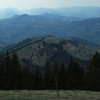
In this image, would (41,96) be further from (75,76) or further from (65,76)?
(75,76)

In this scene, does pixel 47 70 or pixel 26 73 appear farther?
pixel 26 73

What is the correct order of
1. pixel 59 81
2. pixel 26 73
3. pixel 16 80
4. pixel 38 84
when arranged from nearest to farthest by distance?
1. pixel 16 80
2. pixel 59 81
3. pixel 38 84
4. pixel 26 73

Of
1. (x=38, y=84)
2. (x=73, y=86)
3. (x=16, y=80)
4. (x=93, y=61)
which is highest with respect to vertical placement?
(x=93, y=61)

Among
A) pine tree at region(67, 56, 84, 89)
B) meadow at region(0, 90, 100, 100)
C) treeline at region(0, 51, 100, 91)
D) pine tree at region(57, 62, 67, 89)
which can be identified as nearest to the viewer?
meadow at region(0, 90, 100, 100)

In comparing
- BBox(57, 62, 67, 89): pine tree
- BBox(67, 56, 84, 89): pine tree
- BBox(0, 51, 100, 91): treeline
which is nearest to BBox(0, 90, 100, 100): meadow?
BBox(0, 51, 100, 91): treeline

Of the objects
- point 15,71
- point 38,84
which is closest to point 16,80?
point 15,71

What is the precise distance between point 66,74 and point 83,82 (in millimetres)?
6908

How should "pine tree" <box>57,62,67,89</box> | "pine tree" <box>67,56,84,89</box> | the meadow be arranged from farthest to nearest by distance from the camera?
"pine tree" <box>67,56,84,89</box>, "pine tree" <box>57,62,67,89</box>, the meadow

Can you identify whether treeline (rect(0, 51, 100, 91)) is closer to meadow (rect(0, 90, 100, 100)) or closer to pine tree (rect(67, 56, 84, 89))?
pine tree (rect(67, 56, 84, 89))

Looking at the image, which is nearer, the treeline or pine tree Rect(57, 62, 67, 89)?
the treeline

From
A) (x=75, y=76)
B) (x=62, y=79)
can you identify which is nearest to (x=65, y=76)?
(x=62, y=79)

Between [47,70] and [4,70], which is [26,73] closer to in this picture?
[47,70]

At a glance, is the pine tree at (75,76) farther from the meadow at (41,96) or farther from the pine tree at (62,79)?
the meadow at (41,96)

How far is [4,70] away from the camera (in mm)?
54156
